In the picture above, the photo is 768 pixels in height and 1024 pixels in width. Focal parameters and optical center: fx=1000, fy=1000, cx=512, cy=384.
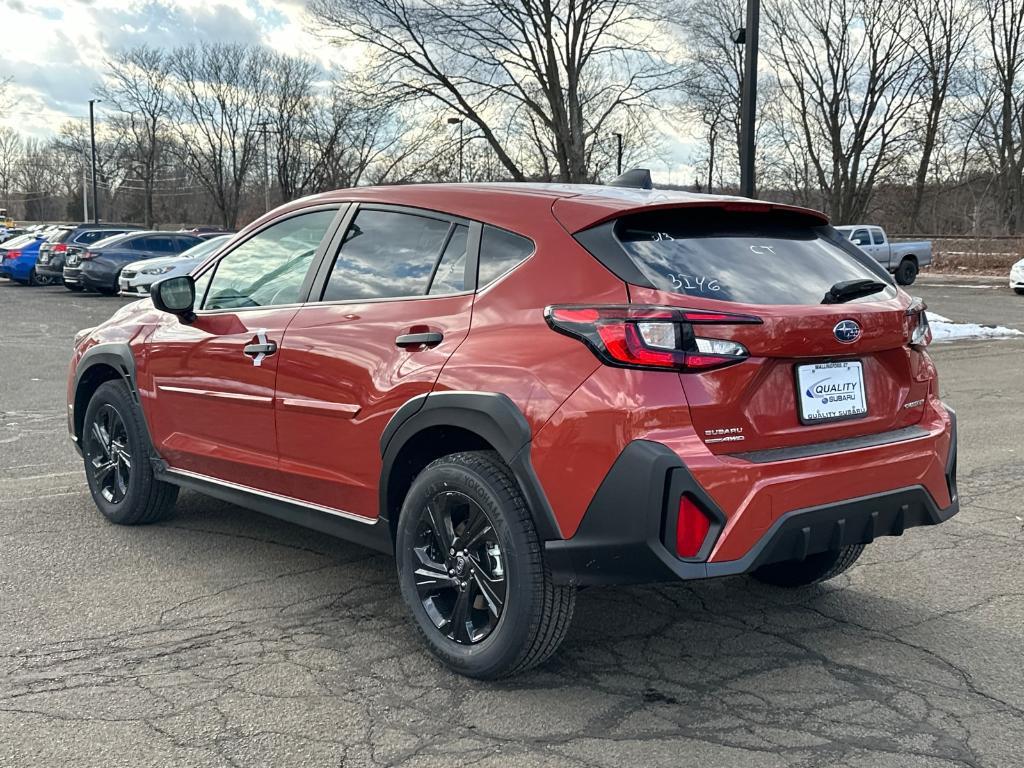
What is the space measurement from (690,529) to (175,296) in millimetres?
2791

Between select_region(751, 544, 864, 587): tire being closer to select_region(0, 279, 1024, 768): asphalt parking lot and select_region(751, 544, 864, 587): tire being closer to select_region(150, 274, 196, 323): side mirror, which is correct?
select_region(0, 279, 1024, 768): asphalt parking lot

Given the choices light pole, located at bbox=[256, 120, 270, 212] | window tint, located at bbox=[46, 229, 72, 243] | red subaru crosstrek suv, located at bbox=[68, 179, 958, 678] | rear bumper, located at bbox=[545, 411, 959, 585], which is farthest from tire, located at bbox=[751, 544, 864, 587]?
light pole, located at bbox=[256, 120, 270, 212]

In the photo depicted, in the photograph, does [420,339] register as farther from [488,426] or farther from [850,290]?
[850,290]

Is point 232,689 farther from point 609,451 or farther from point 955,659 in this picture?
point 955,659

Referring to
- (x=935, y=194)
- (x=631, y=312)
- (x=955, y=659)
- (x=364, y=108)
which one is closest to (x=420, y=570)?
(x=631, y=312)

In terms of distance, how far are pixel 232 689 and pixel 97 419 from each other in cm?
264

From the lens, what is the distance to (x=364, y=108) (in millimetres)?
30875

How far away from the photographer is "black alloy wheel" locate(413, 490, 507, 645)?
10.9ft

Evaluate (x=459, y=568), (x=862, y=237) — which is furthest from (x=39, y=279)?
(x=459, y=568)

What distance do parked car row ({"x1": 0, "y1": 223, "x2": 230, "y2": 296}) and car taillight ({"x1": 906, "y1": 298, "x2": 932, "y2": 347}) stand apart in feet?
63.3

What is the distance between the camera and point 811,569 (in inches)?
168

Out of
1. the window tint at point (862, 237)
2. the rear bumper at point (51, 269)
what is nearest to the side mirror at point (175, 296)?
the rear bumper at point (51, 269)

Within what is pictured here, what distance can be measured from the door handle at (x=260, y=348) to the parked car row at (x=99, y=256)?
17873 mm

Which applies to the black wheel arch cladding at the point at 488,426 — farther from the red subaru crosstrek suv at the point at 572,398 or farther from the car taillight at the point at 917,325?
the car taillight at the point at 917,325
